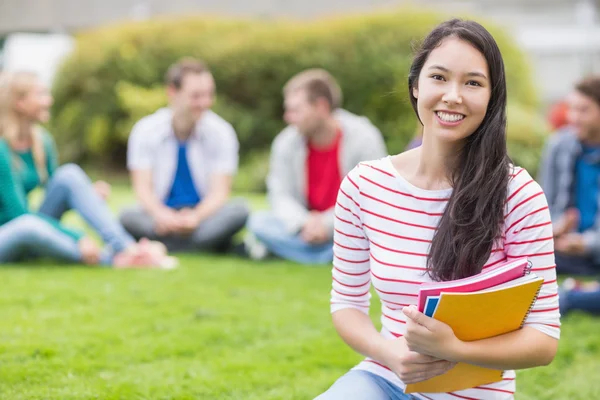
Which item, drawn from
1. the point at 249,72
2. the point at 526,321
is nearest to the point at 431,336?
the point at 526,321

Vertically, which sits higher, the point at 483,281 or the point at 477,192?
the point at 477,192

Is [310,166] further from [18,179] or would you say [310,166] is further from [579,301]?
[579,301]

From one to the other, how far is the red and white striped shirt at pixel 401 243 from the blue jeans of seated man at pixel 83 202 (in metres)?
3.86

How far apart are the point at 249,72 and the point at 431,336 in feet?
37.9

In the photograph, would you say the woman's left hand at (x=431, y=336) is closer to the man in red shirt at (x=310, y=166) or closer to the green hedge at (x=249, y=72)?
the man in red shirt at (x=310, y=166)

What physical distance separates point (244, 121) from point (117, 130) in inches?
103

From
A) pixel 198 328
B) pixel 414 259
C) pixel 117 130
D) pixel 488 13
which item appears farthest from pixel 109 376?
pixel 488 13

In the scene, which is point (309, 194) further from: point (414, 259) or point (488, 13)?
point (488, 13)

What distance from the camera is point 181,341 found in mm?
3746

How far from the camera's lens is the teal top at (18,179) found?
5.54 metres

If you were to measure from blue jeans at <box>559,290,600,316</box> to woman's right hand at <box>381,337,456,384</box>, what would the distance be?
2798 mm

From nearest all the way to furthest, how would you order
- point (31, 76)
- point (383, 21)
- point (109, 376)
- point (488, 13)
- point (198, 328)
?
point (109, 376) → point (198, 328) → point (31, 76) → point (383, 21) → point (488, 13)

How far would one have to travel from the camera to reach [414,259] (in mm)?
2125

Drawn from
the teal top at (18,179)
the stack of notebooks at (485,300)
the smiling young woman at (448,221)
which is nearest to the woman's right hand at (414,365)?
the smiling young woman at (448,221)
